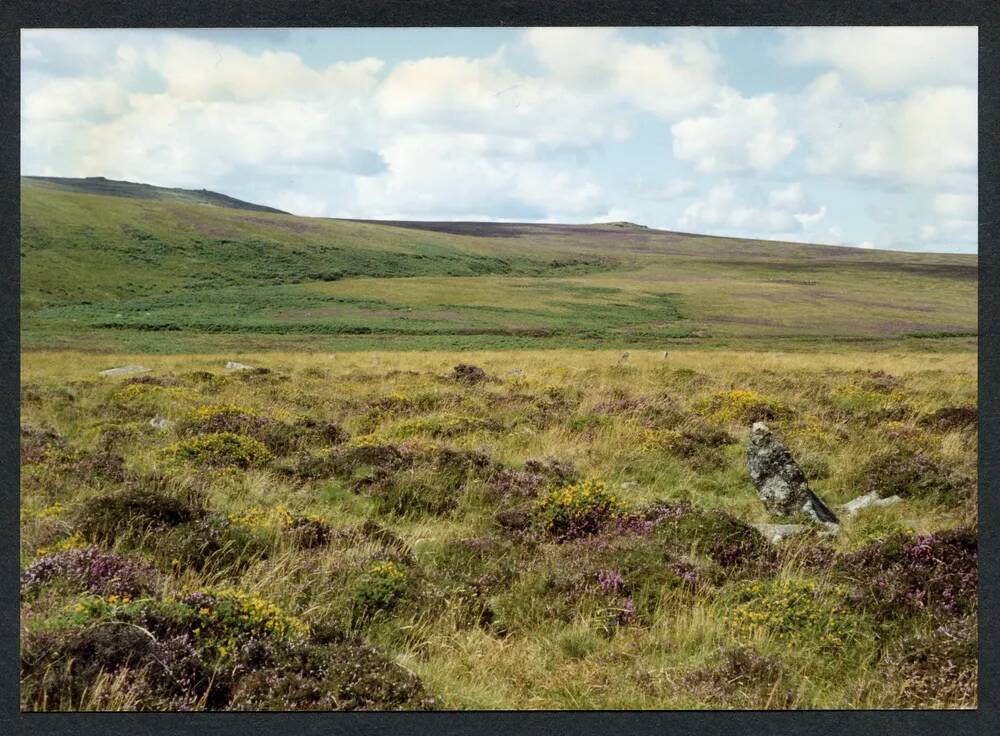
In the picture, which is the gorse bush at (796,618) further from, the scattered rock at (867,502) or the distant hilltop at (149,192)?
the distant hilltop at (149,192)

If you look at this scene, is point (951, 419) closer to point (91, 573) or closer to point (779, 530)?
point (779, 530)

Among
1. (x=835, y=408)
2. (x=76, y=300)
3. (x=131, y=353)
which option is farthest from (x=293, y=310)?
(x=835, y=408)

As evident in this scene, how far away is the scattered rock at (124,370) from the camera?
16.6 meters

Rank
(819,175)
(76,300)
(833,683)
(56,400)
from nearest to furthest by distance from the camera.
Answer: (833,683), (819,175), (56,400), (76,300)

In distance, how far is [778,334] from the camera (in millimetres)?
37500

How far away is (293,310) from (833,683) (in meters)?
44.7

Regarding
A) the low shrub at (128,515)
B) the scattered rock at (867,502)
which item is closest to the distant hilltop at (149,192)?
the low shrub at (128,515)

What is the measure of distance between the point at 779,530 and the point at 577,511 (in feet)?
5.93

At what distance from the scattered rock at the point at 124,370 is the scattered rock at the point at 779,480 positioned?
47.3 feet

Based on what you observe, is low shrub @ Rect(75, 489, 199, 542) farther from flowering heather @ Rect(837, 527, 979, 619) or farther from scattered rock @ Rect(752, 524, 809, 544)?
flowering heather @ Rect(837, 527, 979, 619)

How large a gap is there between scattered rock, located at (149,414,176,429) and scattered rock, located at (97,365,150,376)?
7.01m

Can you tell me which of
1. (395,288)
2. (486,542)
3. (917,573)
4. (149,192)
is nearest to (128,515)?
(486,542)
